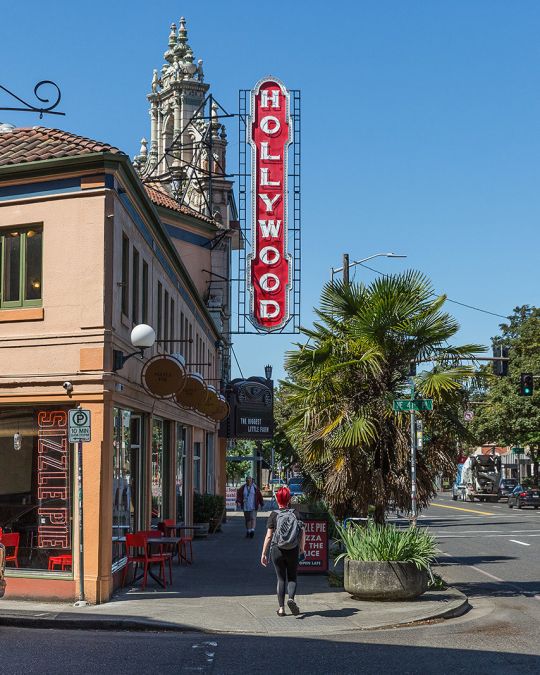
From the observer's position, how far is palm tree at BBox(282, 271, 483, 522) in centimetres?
1662

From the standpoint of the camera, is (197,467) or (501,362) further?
(501,362)

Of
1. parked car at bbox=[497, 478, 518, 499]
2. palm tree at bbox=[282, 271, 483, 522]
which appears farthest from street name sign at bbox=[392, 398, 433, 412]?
parked car at bbox=[497, 478, 518, 499]

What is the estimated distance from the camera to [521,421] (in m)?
64.4

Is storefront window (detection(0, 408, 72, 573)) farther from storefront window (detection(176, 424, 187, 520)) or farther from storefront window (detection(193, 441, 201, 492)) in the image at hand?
storefront window (detection(193, 441, 201, 492))

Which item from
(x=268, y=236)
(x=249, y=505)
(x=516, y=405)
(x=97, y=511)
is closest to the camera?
(x=97, y=511)

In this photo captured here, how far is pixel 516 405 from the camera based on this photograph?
6500 cm

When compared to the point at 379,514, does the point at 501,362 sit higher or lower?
higher

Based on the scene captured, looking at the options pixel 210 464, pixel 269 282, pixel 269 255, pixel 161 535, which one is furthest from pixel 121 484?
pixel 210 464

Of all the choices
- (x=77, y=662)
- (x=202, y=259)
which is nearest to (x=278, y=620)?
(x=77, y=662)

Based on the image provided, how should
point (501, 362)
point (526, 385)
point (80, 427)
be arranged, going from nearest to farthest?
point (80, 427) < point (501, 362) < point (526, 385)

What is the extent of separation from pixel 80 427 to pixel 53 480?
1.57m

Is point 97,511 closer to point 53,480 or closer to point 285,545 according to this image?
point 53,480

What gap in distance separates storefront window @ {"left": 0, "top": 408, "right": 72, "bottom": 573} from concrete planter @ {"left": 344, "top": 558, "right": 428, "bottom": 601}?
14.2 feet

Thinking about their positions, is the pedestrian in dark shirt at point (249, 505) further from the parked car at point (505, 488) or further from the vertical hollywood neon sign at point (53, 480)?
the parked car at point (505, 488)
